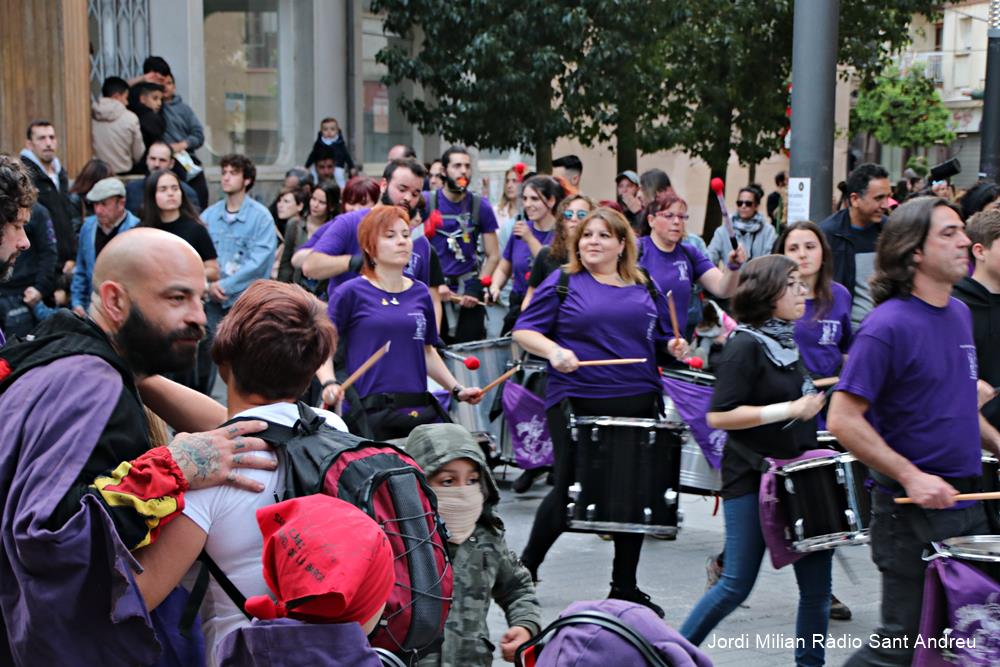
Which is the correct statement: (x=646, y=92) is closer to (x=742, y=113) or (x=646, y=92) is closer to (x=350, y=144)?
(x=742, y=113)

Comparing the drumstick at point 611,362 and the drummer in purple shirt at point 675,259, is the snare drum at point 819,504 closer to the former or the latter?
the drumstick at point 611,362

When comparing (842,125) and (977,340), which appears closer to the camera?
(977,340)

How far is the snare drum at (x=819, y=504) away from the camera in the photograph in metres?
5.34

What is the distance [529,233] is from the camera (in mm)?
10281

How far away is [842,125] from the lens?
39.3 metres

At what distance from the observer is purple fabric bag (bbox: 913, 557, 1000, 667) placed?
13.8 feet

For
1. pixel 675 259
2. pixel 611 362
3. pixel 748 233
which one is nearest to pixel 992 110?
pixel 748 233

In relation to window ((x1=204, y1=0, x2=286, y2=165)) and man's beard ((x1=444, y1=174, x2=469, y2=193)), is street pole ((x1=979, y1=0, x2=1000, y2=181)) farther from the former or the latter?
window ((x1=204, y1=0, x2=286, y2=165))

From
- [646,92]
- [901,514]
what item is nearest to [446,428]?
[901,514]

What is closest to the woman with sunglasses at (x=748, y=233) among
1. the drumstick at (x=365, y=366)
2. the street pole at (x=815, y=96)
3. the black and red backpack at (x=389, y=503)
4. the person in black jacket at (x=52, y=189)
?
the street pole at (x=815, y=96)

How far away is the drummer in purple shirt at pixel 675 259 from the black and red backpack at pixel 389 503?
224 inches

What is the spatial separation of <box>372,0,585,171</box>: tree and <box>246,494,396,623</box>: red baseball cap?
52.7 ft

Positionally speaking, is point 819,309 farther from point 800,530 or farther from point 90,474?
point 90,474

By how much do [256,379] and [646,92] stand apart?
19.7 m
